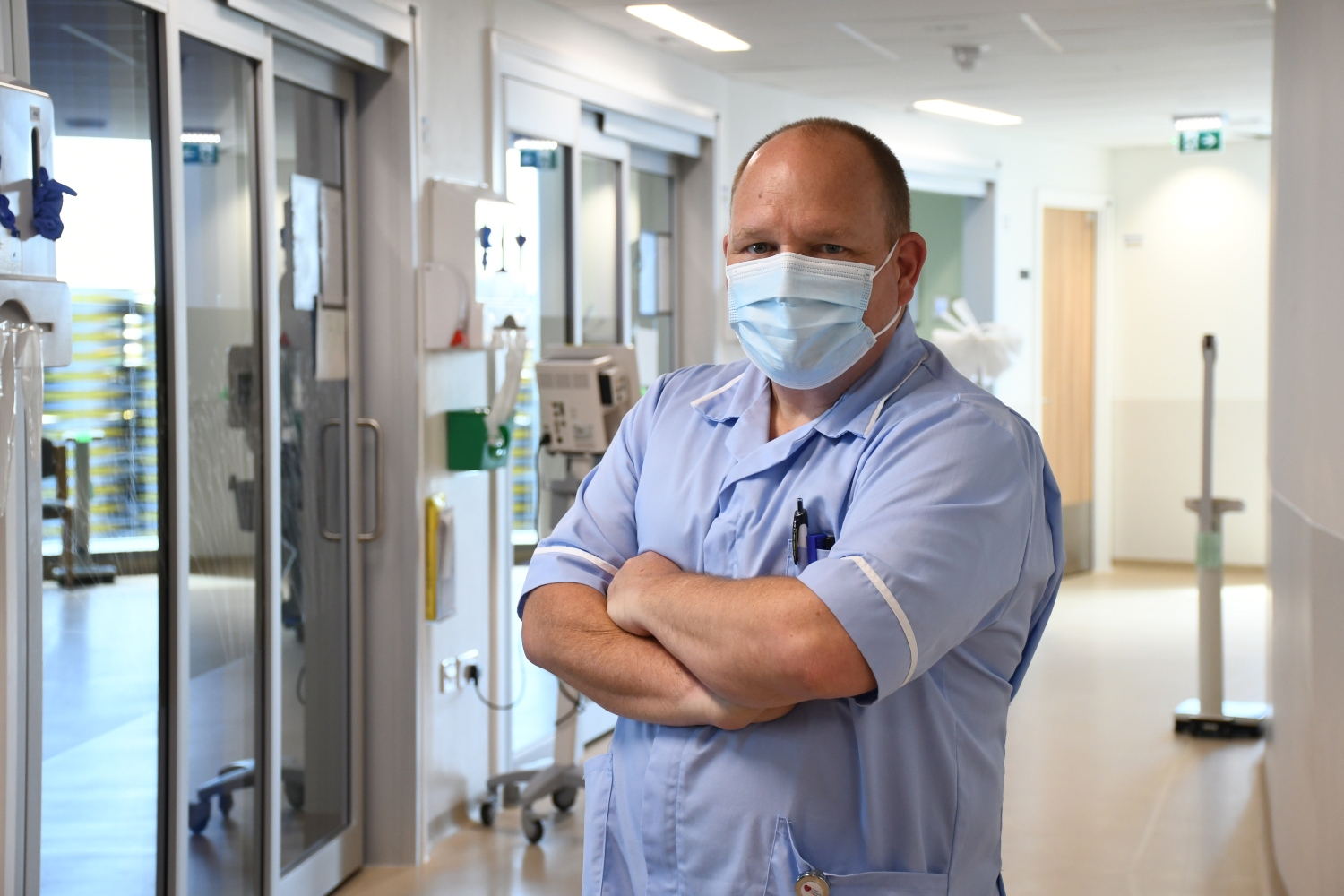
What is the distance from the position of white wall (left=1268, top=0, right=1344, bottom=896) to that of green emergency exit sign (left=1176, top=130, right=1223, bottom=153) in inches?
154

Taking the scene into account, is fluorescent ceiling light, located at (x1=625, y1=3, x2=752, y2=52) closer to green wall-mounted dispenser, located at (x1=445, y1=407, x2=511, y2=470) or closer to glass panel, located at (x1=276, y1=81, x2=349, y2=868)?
glass panel, located at (x1=276, y1=81, x2=349, y2=868)

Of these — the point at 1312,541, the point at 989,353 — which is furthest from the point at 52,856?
the point at 989,353

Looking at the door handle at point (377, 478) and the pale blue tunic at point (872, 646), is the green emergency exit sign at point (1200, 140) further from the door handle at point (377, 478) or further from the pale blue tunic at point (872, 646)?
the pale blue tunic at point (872, 646)

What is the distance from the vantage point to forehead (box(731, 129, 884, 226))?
61.5 inches

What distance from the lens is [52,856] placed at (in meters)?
2.55

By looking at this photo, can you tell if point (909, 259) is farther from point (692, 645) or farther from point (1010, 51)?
point (1010, 51)

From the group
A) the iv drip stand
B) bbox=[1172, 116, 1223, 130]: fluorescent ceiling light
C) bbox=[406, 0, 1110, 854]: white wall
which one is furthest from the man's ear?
bbox=[1172, 116, 1223, 130]: fluorescent ceiling light

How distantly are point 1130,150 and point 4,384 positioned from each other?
8.83 metres

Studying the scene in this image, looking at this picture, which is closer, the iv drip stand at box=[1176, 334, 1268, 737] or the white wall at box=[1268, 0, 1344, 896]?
the white wall at box=[1268, 0, 1344, 896]

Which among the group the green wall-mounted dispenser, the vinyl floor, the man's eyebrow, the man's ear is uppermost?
the man's eyebrow

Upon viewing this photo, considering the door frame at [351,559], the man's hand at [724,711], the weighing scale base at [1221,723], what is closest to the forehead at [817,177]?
the man's hand at [724,711]

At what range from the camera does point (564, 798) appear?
4.50 meters

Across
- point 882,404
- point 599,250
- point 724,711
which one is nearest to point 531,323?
point 599,250

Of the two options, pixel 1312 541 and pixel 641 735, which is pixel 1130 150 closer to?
pixel 1312 541
